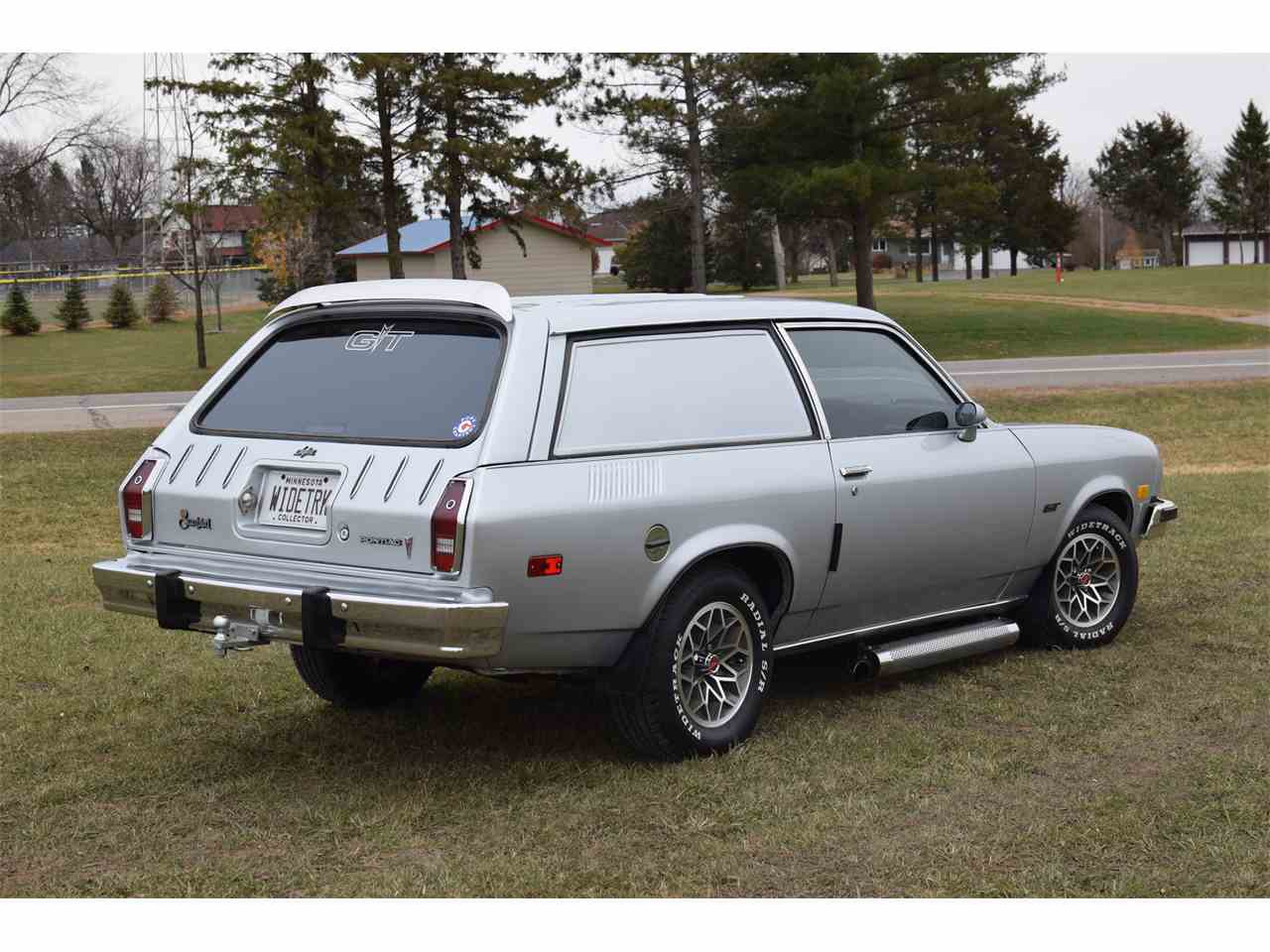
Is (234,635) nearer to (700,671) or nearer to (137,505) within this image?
(137,505)

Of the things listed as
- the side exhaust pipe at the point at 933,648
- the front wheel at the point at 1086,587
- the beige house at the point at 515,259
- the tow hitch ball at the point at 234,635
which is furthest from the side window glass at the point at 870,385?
the beige house at the point at 515,259

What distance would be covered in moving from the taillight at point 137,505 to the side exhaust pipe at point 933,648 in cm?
299

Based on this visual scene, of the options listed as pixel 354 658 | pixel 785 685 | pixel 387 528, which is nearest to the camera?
pixel 387 528

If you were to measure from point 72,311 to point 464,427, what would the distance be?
162 feet

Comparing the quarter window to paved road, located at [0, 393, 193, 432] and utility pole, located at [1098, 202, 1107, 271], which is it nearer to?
paved road, located at [0, 393, 193, 432]

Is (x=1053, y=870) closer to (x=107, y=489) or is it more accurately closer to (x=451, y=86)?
(x=107, y=489)

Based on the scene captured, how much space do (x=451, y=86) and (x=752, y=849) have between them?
987 inches

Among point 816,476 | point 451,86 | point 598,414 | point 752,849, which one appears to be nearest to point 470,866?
point 752,849

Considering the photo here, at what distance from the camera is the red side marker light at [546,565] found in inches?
199

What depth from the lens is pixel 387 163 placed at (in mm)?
29781

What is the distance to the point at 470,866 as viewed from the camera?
4.59 m

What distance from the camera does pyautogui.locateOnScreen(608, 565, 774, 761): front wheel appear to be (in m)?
5.43

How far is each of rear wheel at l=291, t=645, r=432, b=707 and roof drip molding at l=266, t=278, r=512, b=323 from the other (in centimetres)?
151

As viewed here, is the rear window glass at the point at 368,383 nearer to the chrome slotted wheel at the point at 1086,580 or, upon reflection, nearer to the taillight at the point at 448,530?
the taillight at the point at 448,530
